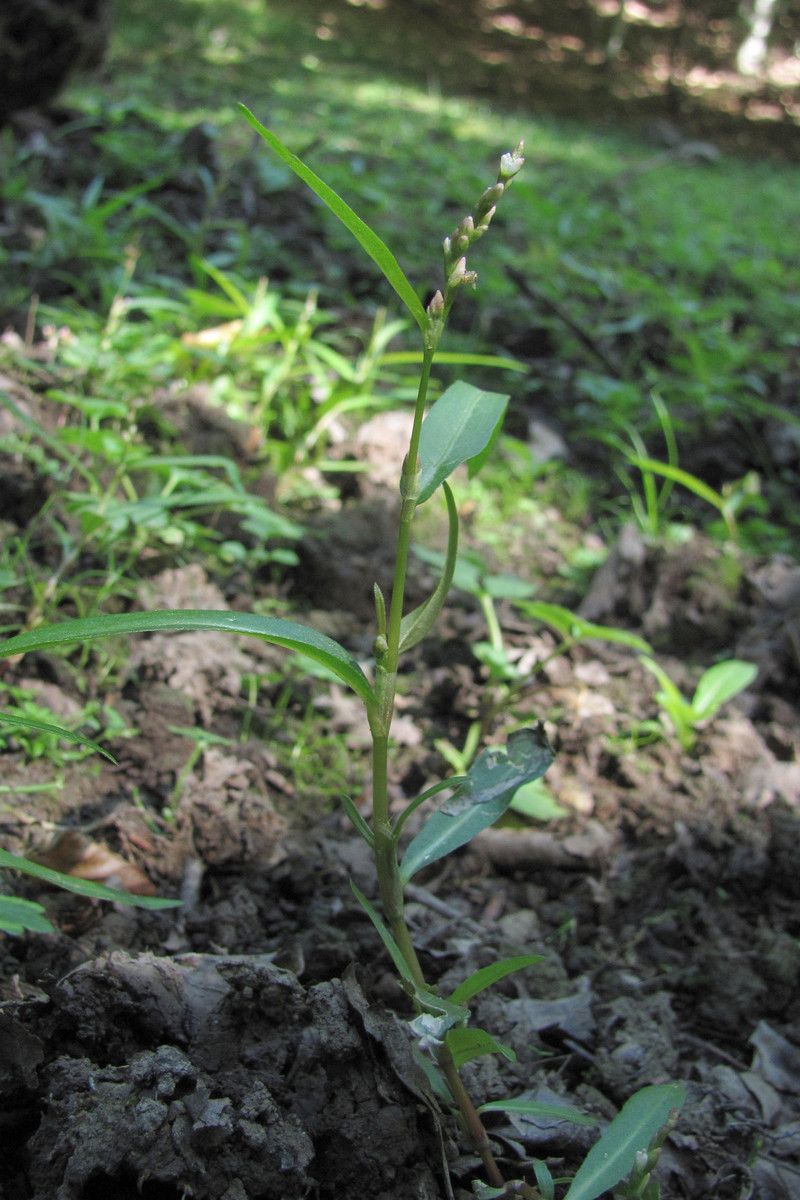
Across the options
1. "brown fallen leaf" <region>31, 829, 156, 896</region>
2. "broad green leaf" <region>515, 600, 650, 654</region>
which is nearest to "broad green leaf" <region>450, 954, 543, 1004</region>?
"brown fallen leaf" <region>31, 829, 156, 896</region>

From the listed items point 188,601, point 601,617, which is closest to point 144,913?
point 188,601

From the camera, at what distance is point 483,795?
1.13 meters

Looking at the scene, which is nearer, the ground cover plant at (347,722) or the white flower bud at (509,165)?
the white flower bud at (509,165)

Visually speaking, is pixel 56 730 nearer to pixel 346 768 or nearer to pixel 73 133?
pixel 346 768

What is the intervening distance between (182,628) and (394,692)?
0.83 ft

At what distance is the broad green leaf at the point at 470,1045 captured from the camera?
3.12 feet

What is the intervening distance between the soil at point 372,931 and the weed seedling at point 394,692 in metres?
0.14

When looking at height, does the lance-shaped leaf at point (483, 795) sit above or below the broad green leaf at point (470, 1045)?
above

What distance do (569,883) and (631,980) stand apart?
23 centimetres

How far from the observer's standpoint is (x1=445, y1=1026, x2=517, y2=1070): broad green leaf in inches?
37.4

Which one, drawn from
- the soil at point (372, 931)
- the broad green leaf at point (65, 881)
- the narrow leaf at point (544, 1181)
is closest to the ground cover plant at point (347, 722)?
the soil at point (372, 931)

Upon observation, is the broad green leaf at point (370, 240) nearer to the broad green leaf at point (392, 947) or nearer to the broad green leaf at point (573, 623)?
the broad green leaf at point (392, 947)

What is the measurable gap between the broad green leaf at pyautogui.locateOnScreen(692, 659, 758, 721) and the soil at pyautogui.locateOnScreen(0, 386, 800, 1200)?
0.08m

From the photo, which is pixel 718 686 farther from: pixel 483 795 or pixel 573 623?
pixel 483 795
